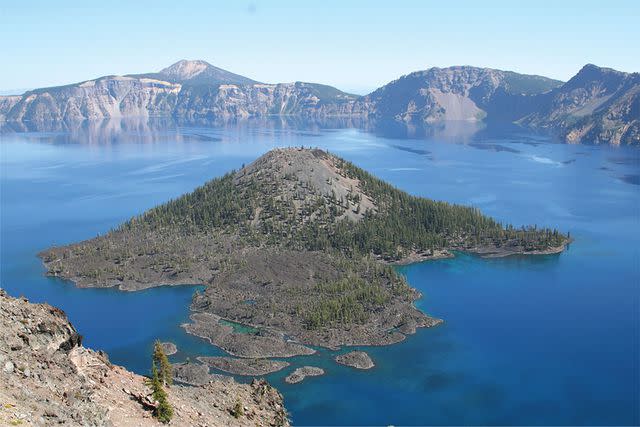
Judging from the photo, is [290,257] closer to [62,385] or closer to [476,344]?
[476,344]

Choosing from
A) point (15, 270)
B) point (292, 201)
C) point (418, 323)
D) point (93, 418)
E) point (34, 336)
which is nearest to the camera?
point (93, 418)

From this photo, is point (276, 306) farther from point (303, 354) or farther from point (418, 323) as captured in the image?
point (418, 323)

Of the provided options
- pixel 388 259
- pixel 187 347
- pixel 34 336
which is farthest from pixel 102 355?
pixel 388 259

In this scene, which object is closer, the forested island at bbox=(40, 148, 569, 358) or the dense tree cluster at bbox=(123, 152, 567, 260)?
the forested island at bbox=(40, 148, 569, 358)

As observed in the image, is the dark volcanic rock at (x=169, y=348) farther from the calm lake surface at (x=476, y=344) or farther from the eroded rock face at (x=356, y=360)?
the eroded rock face at (x=356, y=360)

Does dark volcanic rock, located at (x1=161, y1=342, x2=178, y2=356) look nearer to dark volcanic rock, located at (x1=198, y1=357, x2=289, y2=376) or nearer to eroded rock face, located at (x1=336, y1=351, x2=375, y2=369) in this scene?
dark volcanic rock, located at (x1=198, y1=357, x2=289, y2=376)

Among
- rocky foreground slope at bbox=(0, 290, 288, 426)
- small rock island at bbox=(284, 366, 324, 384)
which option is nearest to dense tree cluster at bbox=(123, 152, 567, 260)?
small rock island at bbox=(284, 366, 324, 384)
